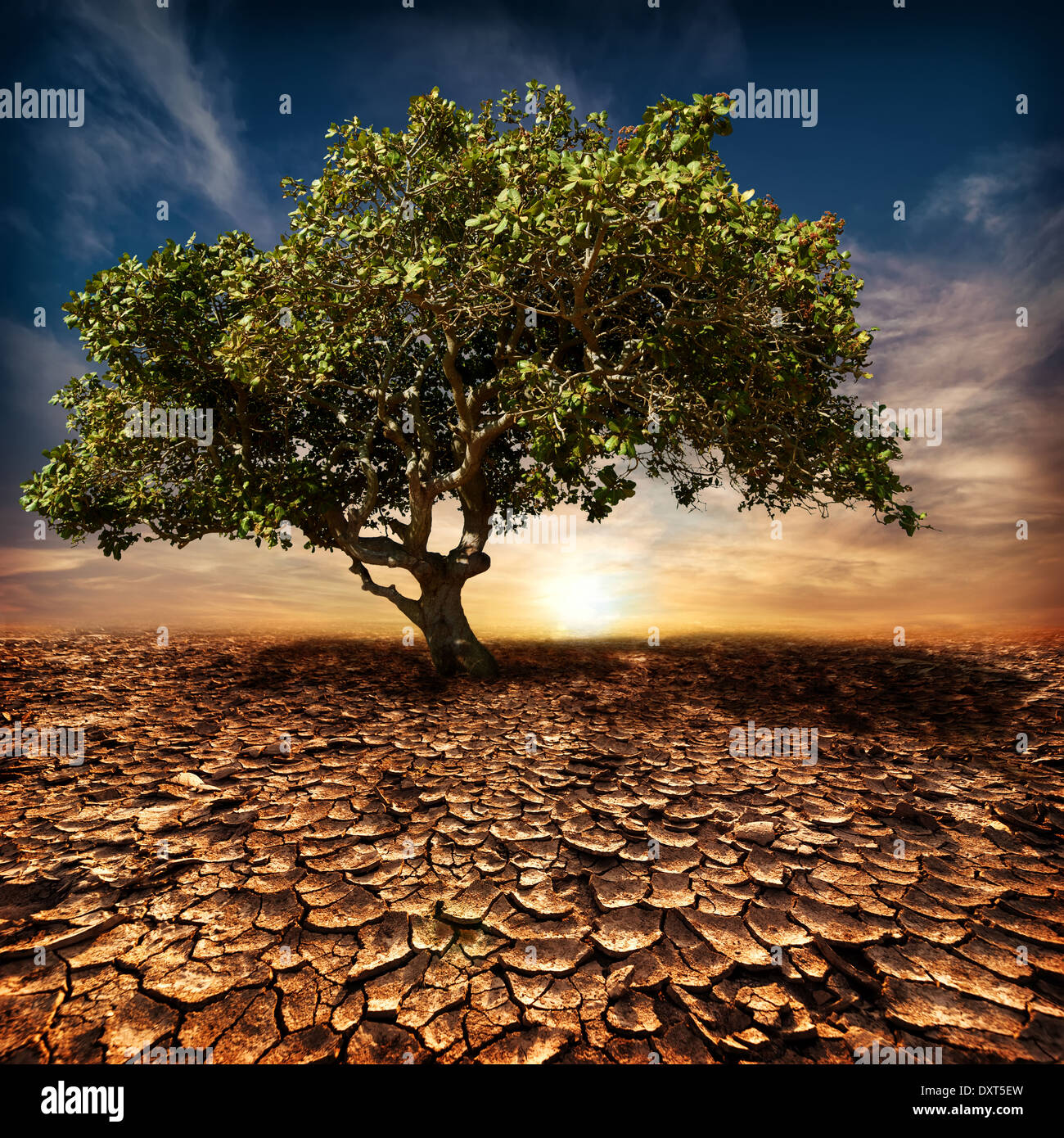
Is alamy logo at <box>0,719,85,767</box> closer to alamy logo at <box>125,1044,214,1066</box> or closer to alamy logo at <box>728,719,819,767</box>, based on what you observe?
alamy logo at <box>125,1044,214,1066</box>

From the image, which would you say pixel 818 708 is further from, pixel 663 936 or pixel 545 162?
pixel 545 162

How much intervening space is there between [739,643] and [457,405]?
1096 cm

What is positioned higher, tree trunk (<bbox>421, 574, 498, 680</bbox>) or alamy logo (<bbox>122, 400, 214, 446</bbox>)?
alamy logo (<bbox>122, 400, 214, 446</bbox>)

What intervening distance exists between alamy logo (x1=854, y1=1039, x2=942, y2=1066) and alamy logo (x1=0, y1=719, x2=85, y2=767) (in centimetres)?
800

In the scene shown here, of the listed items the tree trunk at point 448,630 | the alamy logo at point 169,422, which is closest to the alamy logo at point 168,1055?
the tree trunk at point 448,630

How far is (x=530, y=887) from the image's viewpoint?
4426 millimetres

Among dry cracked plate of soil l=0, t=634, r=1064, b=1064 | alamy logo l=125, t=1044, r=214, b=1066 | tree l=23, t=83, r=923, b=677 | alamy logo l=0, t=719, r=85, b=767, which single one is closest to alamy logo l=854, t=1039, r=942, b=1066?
dry cracked plate of soil l=0, t=634, r=1064, b=1064

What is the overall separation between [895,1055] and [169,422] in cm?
1233

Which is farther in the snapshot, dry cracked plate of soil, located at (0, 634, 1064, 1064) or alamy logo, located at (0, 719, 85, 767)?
alamy logo, located at (0, 719, 85, 767)

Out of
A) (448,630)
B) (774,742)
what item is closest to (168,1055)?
(774,742)

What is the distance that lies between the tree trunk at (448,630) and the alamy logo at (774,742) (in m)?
5.35

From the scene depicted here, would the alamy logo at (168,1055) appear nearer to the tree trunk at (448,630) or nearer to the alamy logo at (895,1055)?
the alamy logo at (895,1055)
